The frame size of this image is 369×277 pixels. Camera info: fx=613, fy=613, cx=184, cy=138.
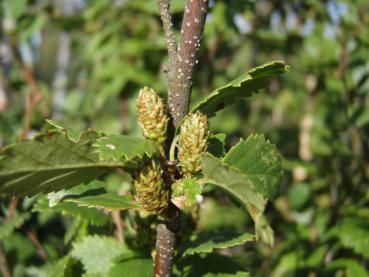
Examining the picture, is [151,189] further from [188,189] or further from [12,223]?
[12,223]

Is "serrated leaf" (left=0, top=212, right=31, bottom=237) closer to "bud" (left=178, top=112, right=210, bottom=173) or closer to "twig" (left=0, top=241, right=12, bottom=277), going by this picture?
"twig" (left=0, top=241, right=12, bottom=277)

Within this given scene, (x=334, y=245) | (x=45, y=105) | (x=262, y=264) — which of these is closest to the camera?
(x=334, y=245)

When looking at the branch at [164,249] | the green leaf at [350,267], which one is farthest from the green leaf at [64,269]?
the green leaf at [350,267]

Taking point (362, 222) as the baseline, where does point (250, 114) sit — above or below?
above

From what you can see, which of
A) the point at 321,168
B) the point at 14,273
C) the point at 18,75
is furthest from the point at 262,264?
the point at 18,75

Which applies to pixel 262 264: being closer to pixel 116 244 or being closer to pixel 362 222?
pixel 362 222

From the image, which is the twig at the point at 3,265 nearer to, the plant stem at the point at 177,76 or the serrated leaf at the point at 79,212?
the serrated leaf at the point at 79,212

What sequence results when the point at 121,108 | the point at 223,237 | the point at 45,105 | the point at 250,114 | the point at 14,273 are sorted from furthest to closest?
the point at 250,114
the point at 121,108
the point at 45,105
the point at 14,273
the point at 223,237

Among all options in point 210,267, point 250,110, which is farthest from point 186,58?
point 250,110
